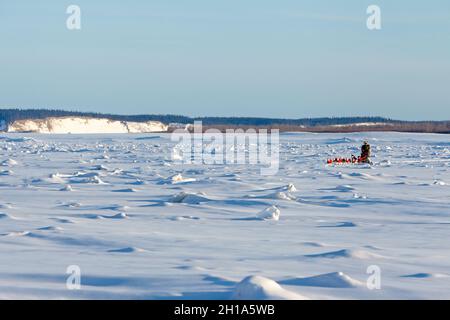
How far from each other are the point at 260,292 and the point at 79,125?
111 metres

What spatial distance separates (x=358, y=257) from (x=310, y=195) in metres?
4.56

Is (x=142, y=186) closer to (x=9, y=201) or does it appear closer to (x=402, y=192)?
(x=9, y=201)

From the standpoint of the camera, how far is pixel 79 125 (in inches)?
4439

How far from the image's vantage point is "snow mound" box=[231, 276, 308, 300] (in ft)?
11.2

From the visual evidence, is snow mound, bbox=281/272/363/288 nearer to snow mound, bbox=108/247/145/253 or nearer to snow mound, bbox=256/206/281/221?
snow mound, bbox=108/247/145/253

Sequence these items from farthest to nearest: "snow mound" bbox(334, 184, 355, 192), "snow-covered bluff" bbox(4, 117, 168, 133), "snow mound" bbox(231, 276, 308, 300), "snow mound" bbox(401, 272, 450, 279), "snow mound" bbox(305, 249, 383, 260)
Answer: "snow-covered bluff" bbox(4, 117, 168, 133) < "snow mound" bbox(334, 184, 355, 192) < "snow mound" bbox(305, 249, 383, 260) < "snow mound" bbox(401, 272, 450, 279) < "snow mound" bbox(231, 276, 308, 300)

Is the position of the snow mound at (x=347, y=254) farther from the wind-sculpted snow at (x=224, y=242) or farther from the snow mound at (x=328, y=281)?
the snow mound at (x=328, y=281)

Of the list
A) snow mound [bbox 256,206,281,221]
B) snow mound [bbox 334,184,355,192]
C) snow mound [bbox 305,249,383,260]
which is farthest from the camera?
snow mound [bbox 334,184,355,192]

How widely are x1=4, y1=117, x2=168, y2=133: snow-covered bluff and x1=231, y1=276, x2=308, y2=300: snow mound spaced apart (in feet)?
345

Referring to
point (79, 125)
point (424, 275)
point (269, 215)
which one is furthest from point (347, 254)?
point (79, 125)

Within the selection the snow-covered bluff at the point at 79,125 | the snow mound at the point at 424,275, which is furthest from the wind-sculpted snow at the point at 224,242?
the snow-covered bluff at the point at 79,125

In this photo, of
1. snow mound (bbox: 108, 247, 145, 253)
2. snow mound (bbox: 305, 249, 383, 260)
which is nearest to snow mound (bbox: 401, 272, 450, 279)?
snow mound (bbox: 305, 249, 383, 260)

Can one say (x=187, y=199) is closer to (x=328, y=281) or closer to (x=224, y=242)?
(x=224, y=242)
